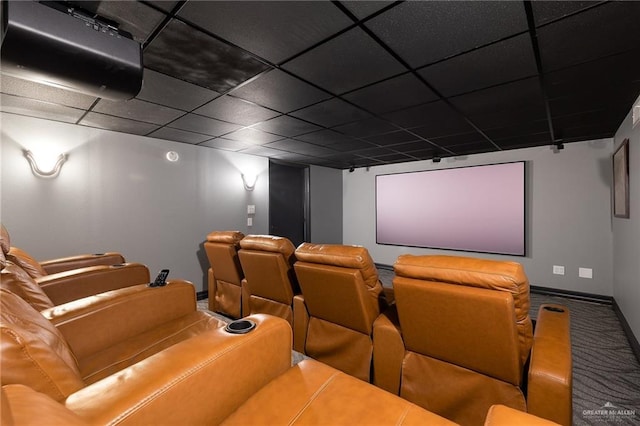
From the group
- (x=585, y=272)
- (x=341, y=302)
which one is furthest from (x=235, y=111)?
(x=585, y=272)

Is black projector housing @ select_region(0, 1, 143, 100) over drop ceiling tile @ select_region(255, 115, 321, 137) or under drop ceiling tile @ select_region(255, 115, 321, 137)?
under

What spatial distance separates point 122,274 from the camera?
2.41 meters

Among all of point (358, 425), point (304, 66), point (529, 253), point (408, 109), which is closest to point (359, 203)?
point (529, 253)

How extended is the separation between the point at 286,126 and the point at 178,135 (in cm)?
152

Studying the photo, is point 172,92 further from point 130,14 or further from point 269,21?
point 269,21

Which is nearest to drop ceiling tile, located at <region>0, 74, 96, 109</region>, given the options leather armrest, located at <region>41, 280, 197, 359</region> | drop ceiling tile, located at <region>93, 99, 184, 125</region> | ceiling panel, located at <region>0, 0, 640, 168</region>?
ceiling panel, located at <region>0, 0, 640, 168</region>

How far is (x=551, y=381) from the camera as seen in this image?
3.70ft

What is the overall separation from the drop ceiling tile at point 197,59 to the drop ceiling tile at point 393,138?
6.92 ft

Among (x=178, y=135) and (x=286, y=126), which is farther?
(x=178, y=135)

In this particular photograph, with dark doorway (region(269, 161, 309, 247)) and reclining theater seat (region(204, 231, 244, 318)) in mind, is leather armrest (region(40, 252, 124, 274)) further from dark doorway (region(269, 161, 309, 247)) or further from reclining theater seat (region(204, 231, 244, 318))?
dark doorway (region(269, 161, 309, 247))

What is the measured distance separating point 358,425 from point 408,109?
8.60ft

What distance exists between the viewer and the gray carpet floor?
1.74 meters

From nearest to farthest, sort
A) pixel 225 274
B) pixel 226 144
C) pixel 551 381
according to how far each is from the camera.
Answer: pixel 551 381
pixel 225 274
pixel 226 144

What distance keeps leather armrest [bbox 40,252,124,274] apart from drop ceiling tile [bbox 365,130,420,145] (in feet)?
10.9
